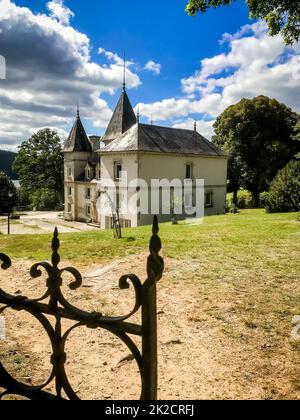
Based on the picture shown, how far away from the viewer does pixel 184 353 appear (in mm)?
4371

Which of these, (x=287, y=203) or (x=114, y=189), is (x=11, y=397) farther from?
(x=114, y=189)

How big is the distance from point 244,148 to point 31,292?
35.8 metres

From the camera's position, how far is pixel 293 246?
10281 millimetres

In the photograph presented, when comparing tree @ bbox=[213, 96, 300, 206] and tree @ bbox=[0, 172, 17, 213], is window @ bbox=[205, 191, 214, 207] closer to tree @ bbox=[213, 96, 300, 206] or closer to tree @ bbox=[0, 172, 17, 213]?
tree @ bbox=[213, 96, 300, 206]

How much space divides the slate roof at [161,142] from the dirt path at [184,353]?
21.8 m

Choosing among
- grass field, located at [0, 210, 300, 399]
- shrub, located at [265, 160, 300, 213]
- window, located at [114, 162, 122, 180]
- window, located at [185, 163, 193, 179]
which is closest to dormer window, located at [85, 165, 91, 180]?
window, located at [114, 162, 122, 180]

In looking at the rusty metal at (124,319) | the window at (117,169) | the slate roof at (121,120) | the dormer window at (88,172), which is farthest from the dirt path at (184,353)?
the dormer window at (88,172)

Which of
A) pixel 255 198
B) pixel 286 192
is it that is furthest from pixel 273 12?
pixel 255 198

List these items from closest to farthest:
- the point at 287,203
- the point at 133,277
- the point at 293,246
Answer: the point at 133,277 < the point at 293,246 < the point at 287,203

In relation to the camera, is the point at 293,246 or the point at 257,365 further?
the point at 293,246

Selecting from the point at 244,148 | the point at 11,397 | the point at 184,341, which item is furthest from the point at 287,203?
the point at 11,397

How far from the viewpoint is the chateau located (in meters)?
27.8

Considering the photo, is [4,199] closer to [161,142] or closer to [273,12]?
[273,12]

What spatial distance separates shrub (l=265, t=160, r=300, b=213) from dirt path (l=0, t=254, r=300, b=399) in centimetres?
1826
